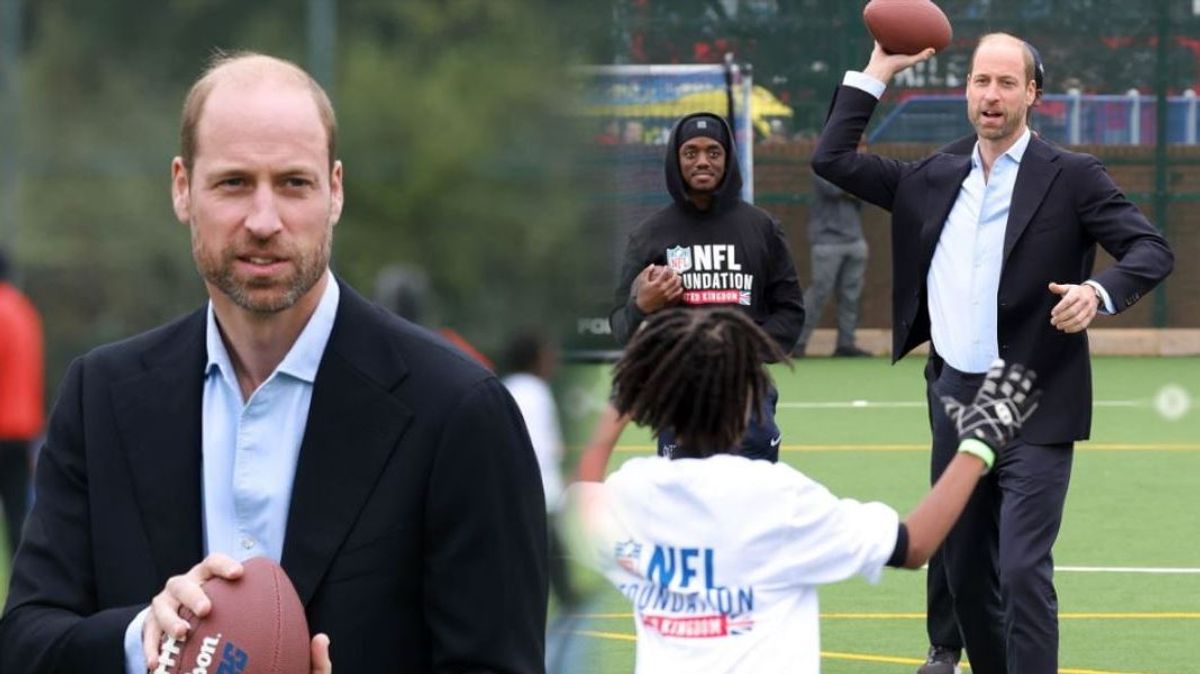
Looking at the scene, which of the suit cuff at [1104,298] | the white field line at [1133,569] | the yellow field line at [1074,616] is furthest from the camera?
the white field line at [1133,569]

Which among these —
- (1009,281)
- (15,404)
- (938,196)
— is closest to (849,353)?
(15,404)

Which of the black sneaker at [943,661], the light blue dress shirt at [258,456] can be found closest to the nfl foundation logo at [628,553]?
the light blue dress shirt at [258,456]

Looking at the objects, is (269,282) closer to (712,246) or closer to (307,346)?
(307,346)

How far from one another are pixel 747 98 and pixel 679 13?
40.1 inches

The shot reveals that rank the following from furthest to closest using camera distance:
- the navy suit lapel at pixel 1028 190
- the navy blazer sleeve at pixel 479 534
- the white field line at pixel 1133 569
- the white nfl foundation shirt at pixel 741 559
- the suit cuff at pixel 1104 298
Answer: the white field line at pixel 1133 569 → the navy suit lapel at pixel 1028 190 → the suit cuff at pixel 1104 298 → the white nfl foundation shirt at pixel 741 559 → the navy blazer sleeve at pixel 479 534

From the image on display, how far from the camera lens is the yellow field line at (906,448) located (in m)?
16.1

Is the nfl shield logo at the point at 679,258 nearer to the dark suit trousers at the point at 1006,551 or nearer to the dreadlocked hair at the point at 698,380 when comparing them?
the dark suit trousers at the point at 1006,551

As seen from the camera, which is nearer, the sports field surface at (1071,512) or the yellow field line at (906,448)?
the sports field surface at (1071,512)

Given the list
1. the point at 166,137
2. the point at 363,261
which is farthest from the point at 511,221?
the point at 166,137

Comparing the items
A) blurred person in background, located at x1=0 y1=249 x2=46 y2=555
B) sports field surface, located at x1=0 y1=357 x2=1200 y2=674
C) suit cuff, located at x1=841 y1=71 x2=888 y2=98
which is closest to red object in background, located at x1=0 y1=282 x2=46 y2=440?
blurred person in background, located at x1=0 y1=249 x2=46 y2=555

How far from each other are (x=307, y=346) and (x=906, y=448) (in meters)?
13.2

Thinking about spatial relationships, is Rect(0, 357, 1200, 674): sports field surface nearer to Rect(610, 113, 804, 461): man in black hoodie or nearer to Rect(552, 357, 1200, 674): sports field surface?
Rect(552, 357, 1200, 674): sports field surface

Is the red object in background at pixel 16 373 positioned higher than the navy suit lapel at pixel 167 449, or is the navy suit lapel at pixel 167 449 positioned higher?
the navy suit lapel at pixel 167 449

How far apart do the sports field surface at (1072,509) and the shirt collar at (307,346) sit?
124 inches
